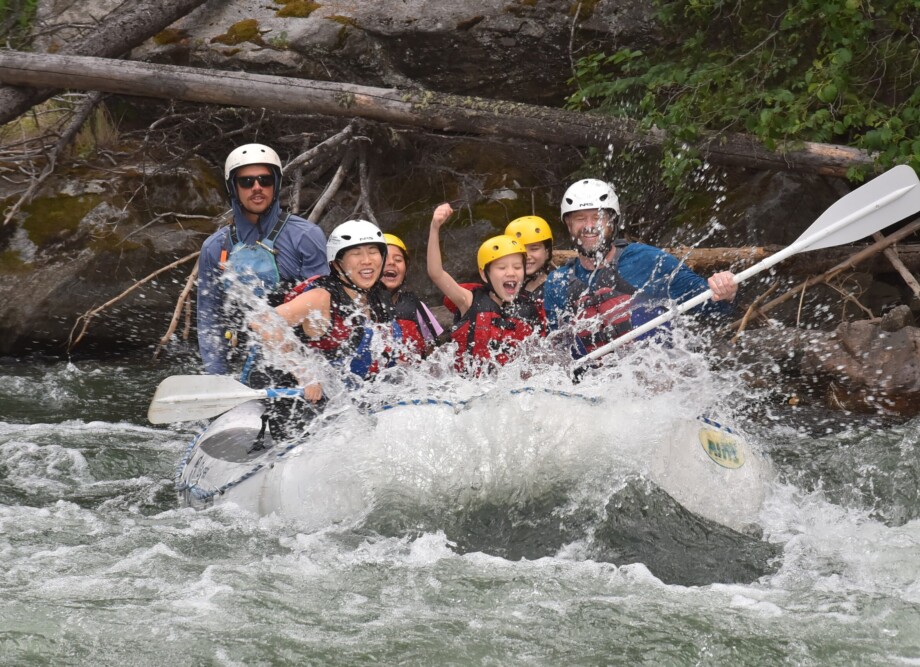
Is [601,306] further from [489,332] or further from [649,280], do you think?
[489,332]

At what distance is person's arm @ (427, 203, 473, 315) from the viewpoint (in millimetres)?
5273

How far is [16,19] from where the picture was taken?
29.4ft

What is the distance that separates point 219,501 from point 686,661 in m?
2.60

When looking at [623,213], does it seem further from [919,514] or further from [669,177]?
[919,514]

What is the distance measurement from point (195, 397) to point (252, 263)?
91 cm

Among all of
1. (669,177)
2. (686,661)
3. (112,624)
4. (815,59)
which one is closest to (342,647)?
(112,624)

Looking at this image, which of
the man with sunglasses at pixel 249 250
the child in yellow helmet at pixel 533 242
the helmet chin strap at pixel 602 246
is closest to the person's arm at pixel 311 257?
the man with sunglasses at pixel 249 250

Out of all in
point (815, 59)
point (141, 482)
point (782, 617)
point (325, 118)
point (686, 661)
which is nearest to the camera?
point (686, 661)

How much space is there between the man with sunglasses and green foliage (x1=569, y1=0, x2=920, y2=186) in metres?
2.92

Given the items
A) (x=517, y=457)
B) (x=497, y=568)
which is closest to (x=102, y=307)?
(x=517, y=457)

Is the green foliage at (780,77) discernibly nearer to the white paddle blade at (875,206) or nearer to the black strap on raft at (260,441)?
the white paddle blade at (875,206)

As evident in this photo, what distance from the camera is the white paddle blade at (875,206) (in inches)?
200

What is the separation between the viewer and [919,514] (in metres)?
4.88

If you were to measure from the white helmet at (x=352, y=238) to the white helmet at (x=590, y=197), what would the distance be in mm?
1116
